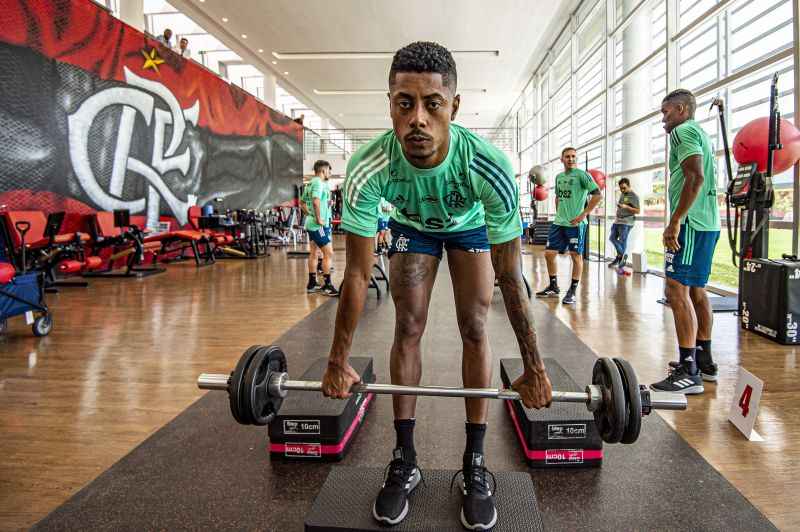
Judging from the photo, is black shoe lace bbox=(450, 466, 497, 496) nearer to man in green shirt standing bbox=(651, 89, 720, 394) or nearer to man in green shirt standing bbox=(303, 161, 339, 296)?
man in green shirt standing bbox=(651, 89, 720, 394)

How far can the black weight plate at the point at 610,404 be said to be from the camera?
3.78ft

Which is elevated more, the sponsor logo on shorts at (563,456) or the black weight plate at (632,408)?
the black weight plate at (632,408)

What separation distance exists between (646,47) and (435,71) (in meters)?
6.77

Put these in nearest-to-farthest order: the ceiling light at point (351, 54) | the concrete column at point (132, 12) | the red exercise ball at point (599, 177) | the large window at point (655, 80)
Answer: the large window at point (655, 80)
the red exercise ball at point (599, 177)
the concrete column at point (132, 12)
the ceiling light at point (351, 54)

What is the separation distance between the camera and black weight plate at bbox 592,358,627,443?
115cm

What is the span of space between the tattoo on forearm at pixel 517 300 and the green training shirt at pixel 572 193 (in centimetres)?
345

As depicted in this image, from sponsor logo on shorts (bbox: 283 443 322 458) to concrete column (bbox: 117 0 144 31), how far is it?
25.6 ft

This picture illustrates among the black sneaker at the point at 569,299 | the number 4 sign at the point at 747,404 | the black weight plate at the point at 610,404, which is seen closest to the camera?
the black weight plate at the point at 610,404

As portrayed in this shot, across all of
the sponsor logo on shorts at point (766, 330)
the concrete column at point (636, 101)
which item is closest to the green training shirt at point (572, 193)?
the sponsor logo on shorts at point (766, 330)

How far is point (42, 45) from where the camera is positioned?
5.65 metres

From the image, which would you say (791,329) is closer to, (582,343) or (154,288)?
(582,343)

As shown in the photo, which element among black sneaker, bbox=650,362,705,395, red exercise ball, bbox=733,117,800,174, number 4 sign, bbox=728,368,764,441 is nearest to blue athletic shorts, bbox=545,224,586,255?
red exercise ball, bbox=733,117,800,174

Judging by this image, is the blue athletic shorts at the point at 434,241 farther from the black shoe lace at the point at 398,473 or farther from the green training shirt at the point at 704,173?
the green training shirt at the point at 704,173

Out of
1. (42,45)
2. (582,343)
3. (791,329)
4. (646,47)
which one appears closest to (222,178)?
(42,45)
